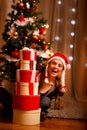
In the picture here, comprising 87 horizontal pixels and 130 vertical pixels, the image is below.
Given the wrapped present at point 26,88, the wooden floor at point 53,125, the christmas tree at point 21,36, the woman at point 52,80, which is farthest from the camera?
the christmas tree at point 21,36

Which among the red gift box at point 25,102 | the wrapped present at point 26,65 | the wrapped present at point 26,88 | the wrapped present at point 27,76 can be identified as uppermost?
the wrapped present at point 26,65

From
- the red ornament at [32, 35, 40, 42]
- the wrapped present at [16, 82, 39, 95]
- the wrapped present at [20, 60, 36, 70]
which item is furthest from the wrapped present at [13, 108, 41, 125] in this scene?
the red ornament at [32, 35, 40, 42]

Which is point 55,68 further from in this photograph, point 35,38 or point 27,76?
point 35,38

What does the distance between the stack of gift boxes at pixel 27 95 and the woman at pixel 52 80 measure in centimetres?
22

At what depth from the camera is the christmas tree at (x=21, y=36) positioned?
9.36 feet

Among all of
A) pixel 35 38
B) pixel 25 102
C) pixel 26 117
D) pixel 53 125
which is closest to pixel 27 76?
pixel 25 102

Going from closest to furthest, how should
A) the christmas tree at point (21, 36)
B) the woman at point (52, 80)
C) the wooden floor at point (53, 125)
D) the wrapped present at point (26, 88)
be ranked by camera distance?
1. the wooden floor at point (53, 125)
2. the wrapped present at point (26, 88)
3. the woman at point (52, 80)
4. the christmas tree at point (21, 36)

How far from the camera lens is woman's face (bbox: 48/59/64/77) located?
8.41ft

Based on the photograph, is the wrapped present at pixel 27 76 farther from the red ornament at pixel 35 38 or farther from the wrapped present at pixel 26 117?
the red ornament at pixel 35 38

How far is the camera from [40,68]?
2.71 m

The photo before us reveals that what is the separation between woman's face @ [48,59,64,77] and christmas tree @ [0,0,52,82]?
13.2 inches

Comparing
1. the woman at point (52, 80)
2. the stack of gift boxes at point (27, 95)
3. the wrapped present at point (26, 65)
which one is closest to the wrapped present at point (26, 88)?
the stack of gift boxes at point (27, 95)

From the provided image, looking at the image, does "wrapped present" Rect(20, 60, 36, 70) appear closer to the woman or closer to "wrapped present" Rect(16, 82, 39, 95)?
"wrapped present" Rect(16, 82, 39, 95)

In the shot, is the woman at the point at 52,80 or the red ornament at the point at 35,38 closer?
the woman at the point at 52,80
